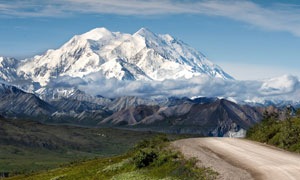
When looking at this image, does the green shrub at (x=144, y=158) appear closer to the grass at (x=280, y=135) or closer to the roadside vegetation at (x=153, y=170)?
the roadside vegetation at (x=153, y=170)

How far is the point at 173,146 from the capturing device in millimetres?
59188

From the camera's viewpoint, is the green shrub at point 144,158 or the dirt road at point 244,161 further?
the green shrub at point 144,158

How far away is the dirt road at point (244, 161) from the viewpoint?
131 ft

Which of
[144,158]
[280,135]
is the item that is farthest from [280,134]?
[144,158]

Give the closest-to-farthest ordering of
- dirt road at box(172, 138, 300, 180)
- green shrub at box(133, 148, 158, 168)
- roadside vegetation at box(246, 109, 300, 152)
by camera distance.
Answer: dirt road at box(172, 138, 300, 180), green shrub at box(133, 148, 158, 168), roadside vegetation at box(246, 109, 300, 152)

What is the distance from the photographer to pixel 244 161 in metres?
48.1

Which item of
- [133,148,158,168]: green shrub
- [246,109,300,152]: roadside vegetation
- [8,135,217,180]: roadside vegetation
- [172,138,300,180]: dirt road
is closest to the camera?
[172,138,300,180]: dirt road

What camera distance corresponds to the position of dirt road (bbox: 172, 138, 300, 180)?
131 ft

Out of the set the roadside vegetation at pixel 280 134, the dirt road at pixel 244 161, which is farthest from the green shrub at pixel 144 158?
the roadside vegetation at pixel 280 134

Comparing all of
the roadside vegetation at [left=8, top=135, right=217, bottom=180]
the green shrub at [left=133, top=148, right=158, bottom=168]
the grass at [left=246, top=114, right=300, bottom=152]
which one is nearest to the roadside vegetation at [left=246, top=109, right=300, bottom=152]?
the grass at [left=246, top=114, right=300, bottom=152]

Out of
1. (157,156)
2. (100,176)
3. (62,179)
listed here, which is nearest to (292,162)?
(157,156)

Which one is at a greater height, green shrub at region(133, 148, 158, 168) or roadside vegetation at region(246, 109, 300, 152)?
roadside vegetation at region(246, 109, 300, 152)

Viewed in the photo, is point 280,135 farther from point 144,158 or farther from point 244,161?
point 144,158

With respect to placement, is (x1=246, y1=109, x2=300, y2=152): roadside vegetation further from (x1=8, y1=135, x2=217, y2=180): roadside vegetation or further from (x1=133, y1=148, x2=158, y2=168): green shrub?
(x1=133, y1=148, x2=158, y2=168): green shrub
